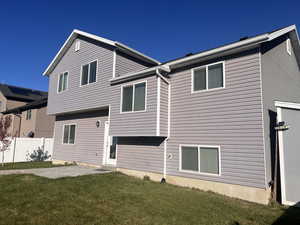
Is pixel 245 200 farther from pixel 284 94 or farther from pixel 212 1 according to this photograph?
pixel 212 1

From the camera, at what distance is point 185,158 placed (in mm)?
7887

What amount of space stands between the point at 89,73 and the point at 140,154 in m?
5.75

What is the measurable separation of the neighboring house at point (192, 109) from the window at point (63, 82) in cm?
98

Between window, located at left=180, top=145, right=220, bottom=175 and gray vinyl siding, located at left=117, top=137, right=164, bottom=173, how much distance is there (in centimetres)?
106

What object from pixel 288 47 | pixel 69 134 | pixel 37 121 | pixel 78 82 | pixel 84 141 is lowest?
pixel 84 141

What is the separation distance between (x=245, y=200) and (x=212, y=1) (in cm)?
976

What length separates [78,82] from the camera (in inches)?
485

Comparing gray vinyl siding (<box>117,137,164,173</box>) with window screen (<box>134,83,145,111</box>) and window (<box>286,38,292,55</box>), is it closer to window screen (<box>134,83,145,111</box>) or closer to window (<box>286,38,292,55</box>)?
window screen (<box>134,83,145,111</box>)

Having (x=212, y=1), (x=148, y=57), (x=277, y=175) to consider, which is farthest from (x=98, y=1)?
(x=277, y=175)

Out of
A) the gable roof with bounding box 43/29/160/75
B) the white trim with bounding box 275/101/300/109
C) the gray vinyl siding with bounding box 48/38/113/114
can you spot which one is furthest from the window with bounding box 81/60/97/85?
the white trim with bounding box 275/101/300/109

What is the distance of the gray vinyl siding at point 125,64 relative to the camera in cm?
1062

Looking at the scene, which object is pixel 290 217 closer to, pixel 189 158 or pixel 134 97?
pixel 189 158

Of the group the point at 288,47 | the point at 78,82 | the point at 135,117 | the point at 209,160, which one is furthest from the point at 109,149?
the point at 288,47

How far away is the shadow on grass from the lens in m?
4.70
